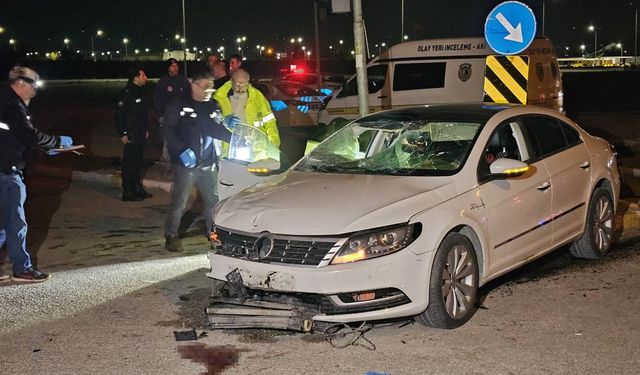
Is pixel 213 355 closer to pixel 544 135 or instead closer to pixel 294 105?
pixel 544 135

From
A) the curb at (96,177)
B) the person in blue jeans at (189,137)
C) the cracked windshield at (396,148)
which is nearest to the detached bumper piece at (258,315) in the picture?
the cracked windshield at (396,148)

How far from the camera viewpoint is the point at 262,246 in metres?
5.67

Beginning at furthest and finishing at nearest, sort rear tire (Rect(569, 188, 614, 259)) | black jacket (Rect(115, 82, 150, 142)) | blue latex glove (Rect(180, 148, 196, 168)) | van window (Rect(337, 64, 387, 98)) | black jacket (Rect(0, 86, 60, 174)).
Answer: van window (Rect(337, 64, 387, 98)), black jacket (Rect(115, 82, 150, 142)), blue latex glove (Rect(180, 148, 196, 168)), rear tire (Rect(569, 188, 614, 259)), black jacket (Rect(0, 86, 60, 174))

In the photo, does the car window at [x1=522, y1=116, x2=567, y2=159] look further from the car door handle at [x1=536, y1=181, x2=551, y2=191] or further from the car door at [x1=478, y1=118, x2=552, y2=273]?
the car door handle at [x1=536, y1=181, x2=551, y2=191]

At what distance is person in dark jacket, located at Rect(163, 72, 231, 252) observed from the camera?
335 inches

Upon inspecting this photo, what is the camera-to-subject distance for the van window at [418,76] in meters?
17.5

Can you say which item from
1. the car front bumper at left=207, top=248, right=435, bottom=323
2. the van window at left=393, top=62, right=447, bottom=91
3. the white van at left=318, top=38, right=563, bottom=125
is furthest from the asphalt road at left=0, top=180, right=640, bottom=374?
the van window at left=393, top=62, right=447, bottom=91

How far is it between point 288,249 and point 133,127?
22.1 feet

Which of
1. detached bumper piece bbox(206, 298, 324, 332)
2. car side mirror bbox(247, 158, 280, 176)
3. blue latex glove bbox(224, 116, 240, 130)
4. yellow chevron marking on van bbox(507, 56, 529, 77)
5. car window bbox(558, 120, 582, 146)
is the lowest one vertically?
detached bumper piece bbox(206, 298, 324, 332)

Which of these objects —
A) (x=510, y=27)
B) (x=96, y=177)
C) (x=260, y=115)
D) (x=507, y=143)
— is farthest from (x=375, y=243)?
(x=96, y=177)

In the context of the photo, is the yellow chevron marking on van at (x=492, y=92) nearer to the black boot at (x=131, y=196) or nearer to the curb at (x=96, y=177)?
the curb at (x=96, y=177)

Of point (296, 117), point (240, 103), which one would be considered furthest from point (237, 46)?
point (240, 103)

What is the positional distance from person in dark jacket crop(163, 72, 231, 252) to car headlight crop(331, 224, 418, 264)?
3394 millimetres

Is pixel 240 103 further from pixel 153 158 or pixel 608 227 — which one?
pixel 153 158
